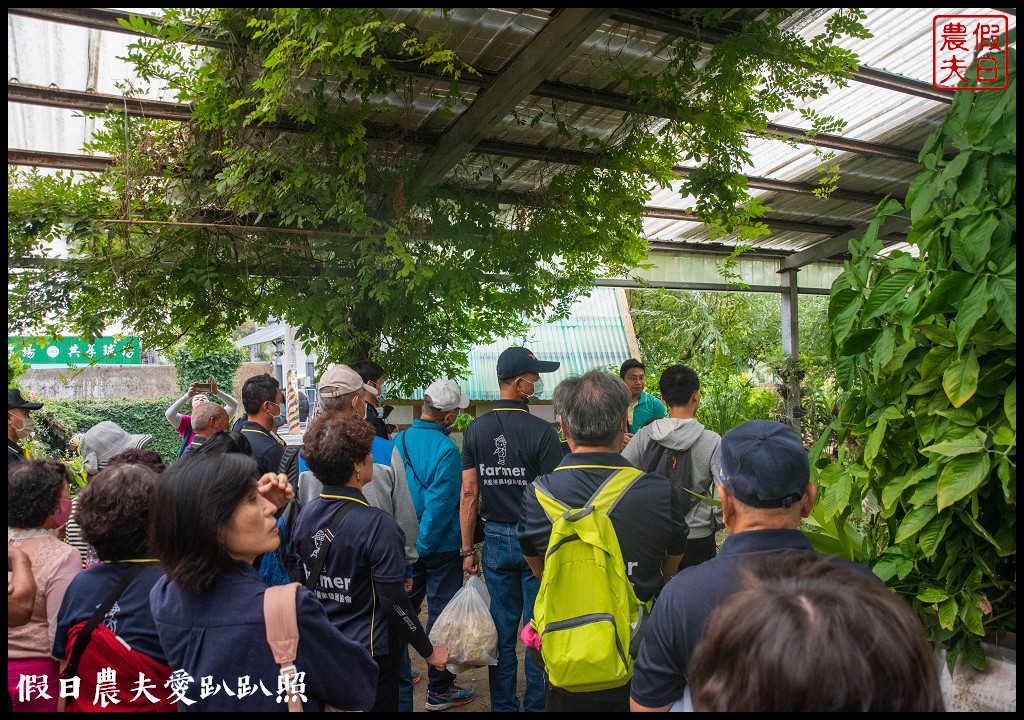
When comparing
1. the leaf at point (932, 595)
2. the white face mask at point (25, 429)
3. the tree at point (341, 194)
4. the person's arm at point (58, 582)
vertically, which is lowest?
the leaf at point (932, 595)

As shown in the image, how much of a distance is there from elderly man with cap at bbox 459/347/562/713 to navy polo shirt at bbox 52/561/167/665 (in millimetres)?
1924

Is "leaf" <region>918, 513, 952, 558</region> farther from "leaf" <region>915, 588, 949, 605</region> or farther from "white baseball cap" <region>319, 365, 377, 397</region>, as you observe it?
"white baseball cap" <region>319, 365, 377, 397</region>

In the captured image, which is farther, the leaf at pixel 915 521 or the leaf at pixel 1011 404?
the leaf at pixel 915 521

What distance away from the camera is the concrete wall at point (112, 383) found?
713 inches

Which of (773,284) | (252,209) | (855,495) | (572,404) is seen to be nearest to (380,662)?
(572,404)

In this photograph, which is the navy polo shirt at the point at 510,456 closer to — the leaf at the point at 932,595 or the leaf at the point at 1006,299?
the leaf at the point at 932,595

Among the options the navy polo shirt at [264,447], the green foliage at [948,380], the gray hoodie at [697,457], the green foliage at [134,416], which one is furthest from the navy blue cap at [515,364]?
the green foliage at [134,416]

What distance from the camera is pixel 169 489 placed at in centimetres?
174

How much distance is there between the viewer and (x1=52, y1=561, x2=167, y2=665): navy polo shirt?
1930mm

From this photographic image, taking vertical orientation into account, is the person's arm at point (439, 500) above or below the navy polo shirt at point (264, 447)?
below

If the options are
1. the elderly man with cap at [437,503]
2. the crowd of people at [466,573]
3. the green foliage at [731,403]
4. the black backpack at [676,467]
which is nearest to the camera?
the crowd of people at [466,573]

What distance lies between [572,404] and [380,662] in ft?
3.86

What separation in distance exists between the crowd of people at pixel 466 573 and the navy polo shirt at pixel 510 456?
0.6 inches

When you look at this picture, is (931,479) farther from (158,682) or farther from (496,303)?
(496,303)
